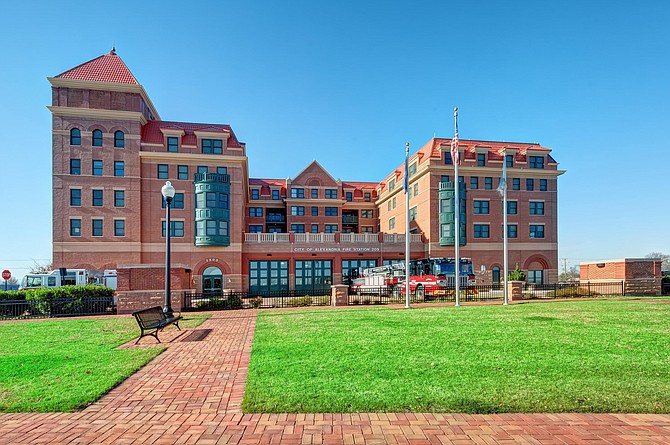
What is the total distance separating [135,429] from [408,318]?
455 inches

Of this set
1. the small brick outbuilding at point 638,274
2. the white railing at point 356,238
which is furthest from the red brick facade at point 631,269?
the white railing at point 356,238

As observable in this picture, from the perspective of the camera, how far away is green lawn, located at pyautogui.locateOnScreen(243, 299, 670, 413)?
536 centimetres

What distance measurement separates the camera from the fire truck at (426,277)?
2821cm

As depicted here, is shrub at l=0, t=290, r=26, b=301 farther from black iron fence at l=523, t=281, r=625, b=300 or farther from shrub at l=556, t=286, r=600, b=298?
shrub at l=556, t=286, r=600, b=298

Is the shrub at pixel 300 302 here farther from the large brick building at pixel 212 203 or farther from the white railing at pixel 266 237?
the white railing at pixel 266 237

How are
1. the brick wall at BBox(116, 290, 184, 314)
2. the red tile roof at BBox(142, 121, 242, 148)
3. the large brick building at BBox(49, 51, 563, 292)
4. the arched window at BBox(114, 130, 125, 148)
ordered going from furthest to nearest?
the red tile roof at BBox(142, 121, 242, 148) < the arched window at BBox(114, 130, 125, 148) < the large brick building at BBox(49, 51, 563, 292) < the brick wall at BBox(116, 290, 184, 314)

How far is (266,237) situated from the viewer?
127 feet

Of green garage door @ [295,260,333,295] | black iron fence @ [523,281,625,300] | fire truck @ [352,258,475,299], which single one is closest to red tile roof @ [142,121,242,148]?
green garage door @ [295,260,333,295]

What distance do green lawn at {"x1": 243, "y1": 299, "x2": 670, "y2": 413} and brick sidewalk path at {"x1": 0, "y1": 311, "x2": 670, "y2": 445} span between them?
0.93ft

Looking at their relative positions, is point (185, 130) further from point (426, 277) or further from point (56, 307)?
point (426, 277)

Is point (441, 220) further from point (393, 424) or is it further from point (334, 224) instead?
point (393, 424)

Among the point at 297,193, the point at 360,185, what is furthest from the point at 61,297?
the point at 360,185

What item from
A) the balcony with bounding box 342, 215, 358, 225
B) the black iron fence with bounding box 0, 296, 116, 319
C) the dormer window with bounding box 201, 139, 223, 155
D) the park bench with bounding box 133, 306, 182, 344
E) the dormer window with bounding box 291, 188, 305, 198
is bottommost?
the black iron fence with bounding box 0, 296, 116, 319

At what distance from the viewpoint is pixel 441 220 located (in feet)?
132
